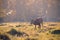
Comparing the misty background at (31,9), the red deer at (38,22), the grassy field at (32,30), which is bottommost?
the grassy field at (32,30)

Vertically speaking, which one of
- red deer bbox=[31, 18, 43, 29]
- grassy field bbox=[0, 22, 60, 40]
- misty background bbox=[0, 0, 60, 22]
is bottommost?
grassy field bbox=[0, 22, 60, 40]

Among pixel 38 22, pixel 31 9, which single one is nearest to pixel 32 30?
pixel 38 22

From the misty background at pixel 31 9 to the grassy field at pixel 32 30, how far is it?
0.09 meters

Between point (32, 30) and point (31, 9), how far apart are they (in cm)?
37

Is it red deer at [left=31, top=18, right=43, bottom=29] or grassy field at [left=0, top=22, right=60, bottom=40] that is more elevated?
red deer at [left=31, top=18, right=43, bottom=29]

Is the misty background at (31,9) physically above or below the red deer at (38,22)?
above

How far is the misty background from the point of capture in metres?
2.88

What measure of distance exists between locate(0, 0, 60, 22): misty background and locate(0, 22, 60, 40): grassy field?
87mm

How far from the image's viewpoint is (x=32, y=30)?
9.31ft

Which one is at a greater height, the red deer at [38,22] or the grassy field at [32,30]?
the red deer at [38,22]

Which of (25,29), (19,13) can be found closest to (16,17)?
(19,13)

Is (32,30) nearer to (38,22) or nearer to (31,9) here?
(38,22)

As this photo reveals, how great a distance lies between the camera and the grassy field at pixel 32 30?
9.18ft

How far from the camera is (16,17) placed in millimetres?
2887
